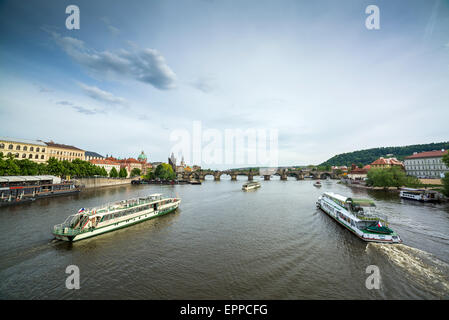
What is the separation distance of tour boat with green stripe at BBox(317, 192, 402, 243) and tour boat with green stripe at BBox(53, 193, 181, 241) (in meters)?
31.3

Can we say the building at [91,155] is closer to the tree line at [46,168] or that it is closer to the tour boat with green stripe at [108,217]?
the tree line at [46,168]

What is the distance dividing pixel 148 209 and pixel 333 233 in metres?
30.1

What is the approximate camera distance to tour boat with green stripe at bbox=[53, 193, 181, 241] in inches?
902

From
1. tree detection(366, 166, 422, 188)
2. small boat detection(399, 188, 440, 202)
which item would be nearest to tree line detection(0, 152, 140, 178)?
small boat detection(399, 188, 440, 202)

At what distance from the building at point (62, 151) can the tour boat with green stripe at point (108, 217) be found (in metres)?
78.9

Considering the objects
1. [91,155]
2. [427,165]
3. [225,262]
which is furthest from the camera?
[91,155]

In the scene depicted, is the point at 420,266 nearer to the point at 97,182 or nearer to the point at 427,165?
the point at 97,182

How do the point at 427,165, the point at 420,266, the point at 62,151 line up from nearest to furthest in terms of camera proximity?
the point at 420,266, the point at 427,165, the point at 62,151

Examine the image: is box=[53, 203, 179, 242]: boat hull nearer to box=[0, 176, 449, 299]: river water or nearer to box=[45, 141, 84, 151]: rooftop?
box=[0, 176, 449, 299]: river water

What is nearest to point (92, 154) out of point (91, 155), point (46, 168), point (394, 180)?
point (91, 155)

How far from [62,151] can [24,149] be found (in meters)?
17.7

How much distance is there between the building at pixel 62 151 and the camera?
3447 inches

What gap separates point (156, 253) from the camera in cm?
1997

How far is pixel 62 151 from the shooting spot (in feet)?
305
